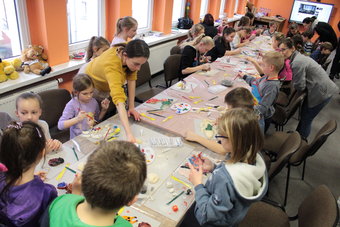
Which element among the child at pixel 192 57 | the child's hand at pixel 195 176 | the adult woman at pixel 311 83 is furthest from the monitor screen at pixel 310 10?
the child's hand at pixel 195 176

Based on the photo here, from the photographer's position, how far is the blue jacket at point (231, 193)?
132cm

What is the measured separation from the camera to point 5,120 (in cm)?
208

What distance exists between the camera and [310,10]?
10117 millimetres

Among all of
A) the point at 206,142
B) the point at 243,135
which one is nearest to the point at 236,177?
the point at 243,135

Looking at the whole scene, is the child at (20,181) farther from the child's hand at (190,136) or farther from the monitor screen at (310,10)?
the monitor screen at (310,10)

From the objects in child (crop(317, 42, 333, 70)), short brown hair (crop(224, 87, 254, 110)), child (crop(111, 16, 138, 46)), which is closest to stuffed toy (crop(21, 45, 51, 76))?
child (crop(111, 16, 138, 46))

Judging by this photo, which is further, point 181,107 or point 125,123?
point 181,107

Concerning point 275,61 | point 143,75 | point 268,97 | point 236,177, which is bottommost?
point 143,75

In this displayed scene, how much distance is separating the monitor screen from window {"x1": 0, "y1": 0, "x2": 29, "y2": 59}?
1028 cm

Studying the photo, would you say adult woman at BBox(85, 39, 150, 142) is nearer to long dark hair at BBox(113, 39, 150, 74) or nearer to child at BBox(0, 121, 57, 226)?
long dark hair at BBox(113, 39, 150, 74)

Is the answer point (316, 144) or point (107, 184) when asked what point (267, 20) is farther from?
point (107, 184)

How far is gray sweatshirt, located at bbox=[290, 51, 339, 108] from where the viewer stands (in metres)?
3.38

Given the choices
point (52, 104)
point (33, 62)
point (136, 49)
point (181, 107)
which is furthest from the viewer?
point (33, 62)

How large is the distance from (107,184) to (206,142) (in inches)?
51.1
